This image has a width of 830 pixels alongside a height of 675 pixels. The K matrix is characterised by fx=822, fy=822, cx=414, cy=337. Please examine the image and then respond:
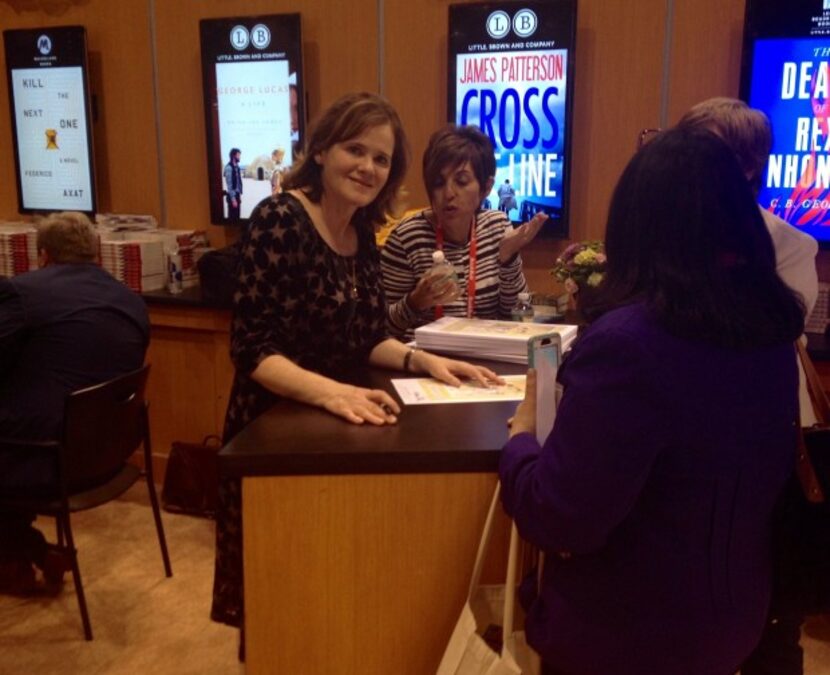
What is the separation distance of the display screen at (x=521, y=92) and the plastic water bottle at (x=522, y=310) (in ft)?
2.22

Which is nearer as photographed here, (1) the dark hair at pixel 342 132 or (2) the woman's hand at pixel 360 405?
(2) the woman's hand at pixel 360 405

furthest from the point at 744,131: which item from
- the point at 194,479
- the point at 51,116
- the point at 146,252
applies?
the point at 51,116

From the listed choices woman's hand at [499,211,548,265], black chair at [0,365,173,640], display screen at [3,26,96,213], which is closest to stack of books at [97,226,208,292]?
display screen at [3,26,96,213]

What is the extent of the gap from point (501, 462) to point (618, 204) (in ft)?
1.42

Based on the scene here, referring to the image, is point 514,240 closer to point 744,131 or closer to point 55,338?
point 744,131

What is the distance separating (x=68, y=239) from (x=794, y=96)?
2576 millimetres

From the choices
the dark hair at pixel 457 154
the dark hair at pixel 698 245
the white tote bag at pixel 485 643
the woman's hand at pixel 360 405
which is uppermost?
the dark hair at pixel 457 154

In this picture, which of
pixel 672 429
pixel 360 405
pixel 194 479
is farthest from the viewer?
pixel 194 479

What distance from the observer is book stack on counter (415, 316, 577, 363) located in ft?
6.43

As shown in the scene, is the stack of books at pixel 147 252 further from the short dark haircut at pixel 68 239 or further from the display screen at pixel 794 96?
the display screen at pixel 794 96

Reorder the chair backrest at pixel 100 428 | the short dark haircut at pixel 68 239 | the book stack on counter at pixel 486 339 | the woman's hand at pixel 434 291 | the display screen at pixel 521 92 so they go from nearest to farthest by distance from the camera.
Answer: the book stack on counter at pixel 486 339
the woman's hand at pixel 434 291
the chair backrest at pixel 100 428
the short dark haircut at pixel 68 239
the display screen at pixel 521 92

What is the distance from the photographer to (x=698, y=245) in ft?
3.40

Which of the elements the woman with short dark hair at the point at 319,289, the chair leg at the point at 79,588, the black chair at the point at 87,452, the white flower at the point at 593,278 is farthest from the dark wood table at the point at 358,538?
the chair leg at the point at 79,588

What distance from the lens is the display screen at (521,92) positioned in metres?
3.19
